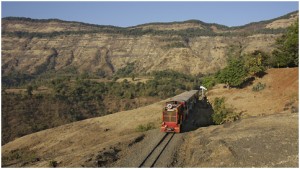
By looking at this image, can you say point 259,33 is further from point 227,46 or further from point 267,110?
point 267,110

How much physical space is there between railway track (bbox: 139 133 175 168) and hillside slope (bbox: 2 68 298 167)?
0.71 m

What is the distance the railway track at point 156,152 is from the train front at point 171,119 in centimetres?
49

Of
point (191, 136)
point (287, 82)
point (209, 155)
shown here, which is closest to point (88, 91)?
point (287, 82)

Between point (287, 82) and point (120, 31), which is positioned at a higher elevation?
point (120, 31)

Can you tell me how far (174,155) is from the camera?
21.8 meters

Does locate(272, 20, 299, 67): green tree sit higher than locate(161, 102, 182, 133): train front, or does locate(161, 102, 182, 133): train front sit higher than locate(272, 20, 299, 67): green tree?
locate(272, 20, 299, 67): green tree

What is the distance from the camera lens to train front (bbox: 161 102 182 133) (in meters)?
27.7

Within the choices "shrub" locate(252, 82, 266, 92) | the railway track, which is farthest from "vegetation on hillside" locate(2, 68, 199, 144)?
"shrub" locate(252, 82, 266, 92)

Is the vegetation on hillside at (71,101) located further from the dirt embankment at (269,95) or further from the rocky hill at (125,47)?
the rocky hill at (125,47)

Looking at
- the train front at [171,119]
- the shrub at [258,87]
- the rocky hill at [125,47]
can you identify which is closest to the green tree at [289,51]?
the shrub at [258,87]

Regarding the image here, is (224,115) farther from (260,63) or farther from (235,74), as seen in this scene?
(260,63)

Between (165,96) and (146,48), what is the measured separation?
85623 millimetres

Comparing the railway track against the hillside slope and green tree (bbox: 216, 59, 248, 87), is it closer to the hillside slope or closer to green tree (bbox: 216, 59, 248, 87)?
the hillside slope

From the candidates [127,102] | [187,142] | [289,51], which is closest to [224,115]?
[187,142]
